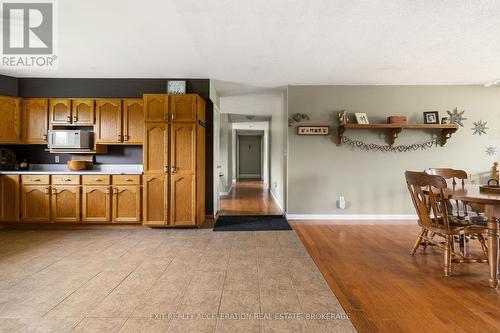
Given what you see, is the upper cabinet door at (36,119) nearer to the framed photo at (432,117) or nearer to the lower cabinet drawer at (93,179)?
the lower cabinet drawer at (93,179)

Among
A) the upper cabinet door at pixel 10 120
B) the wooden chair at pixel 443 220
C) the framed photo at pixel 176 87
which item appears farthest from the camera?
the framed photo at pixel 176 87

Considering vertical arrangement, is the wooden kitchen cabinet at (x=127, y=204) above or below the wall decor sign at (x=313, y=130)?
below

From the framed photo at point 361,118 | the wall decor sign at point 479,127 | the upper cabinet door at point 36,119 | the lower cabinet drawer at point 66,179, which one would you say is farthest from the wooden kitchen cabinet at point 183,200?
the wall decor sign at point 479,127

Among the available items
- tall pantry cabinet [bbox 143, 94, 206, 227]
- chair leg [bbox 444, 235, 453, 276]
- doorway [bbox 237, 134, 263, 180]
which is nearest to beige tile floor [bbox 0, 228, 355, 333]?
tall pantry cabinet [bbox 143, 94, 206, 227]

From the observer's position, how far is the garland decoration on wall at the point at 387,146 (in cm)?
471

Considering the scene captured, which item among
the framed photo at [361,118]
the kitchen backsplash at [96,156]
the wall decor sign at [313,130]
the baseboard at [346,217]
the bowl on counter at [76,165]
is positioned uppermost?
the framed photo at [361,118]

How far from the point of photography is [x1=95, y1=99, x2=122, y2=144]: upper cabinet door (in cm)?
416

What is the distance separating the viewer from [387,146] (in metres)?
4.74

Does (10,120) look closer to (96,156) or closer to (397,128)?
(96,156)

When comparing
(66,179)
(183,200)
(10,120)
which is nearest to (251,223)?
(183,200)

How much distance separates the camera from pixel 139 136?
4180mm

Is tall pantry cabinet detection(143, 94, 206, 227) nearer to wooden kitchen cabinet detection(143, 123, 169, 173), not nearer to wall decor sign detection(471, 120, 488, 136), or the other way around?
wooden kitchen cabinet detection(143, 123, 169, 173)

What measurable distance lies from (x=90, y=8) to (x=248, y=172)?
40.0ft

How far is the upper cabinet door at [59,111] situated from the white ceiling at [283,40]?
483 mm
